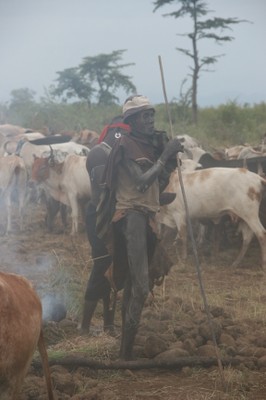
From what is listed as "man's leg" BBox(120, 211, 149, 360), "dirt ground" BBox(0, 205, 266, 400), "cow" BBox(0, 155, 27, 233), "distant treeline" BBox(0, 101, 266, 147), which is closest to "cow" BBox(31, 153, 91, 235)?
"cow" BBox(0, 155, 27, 233)

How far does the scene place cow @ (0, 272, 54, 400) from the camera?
3.17 meters

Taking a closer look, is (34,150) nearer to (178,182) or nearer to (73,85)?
(178,182)

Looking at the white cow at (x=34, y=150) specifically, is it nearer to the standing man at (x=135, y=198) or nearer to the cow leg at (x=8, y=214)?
the cow leg at (x=8, y=214)

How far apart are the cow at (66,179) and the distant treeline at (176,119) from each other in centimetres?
936

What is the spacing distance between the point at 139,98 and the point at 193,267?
16.9 feet

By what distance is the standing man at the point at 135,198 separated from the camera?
5.45 m

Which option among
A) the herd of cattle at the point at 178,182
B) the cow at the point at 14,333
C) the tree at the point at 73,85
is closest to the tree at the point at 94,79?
the tree at the point at 73,85

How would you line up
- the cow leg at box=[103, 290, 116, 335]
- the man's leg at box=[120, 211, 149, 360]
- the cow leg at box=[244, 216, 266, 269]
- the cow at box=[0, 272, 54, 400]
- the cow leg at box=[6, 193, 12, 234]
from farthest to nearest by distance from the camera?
the cow leg at box=[6, 193, 12, 234]
the cow leg at box=[244, 216, 266, 269]
the cow leg at box=[103, 290, 116, 335]
the man's leg at box=[120, 211, 149, 360]
the cow at box=[0, 272, 54, 400]

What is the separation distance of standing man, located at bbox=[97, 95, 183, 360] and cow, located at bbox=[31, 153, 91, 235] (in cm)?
736

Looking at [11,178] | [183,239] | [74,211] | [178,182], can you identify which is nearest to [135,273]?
[183,239]

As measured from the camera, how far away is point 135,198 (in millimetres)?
5605

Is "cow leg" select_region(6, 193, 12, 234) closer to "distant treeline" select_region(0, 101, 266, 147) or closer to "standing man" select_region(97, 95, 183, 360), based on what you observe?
"standing man" select_region(97, 95, 183, 360)

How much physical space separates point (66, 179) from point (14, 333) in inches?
411

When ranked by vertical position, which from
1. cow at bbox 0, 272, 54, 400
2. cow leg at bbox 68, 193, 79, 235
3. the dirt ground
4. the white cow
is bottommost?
the dirt ground
